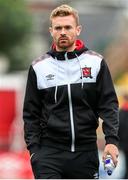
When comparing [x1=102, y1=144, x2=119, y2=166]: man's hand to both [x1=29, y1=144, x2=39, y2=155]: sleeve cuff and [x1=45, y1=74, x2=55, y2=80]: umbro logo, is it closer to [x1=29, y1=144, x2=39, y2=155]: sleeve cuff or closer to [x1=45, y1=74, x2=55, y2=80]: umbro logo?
[x1=29, y1=144, x2=39, y2=155]: sleeve cuff

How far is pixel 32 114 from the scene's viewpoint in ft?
26.3

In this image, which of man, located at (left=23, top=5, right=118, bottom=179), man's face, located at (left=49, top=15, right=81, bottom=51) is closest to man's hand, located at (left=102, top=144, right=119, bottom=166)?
man, located at (left=23, top=5, right=118, bottom=179)

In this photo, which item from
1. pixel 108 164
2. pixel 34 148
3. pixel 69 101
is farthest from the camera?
pixel 34 148

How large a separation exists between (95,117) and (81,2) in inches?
2515

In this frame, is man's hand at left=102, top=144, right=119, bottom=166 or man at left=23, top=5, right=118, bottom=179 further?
man at left=23, top=5, right=118, bottom=179

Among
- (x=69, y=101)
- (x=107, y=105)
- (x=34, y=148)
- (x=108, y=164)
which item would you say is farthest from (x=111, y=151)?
(x=34, y=148)

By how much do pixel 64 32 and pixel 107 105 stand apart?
0.71 m

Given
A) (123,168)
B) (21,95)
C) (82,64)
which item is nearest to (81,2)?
(21,95)

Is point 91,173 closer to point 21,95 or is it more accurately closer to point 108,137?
point 108,137

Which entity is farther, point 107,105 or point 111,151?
point 107,105

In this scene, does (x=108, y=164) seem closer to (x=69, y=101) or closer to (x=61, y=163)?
(x=61, y=163)

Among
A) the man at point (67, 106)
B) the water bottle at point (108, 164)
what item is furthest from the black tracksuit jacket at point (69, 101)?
the water bottle at point (108, 164)

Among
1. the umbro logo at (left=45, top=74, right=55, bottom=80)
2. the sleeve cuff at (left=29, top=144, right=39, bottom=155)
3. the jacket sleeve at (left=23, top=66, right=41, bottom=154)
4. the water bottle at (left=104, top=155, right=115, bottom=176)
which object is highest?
the umbro logo at (left=45, top=74, right=55, bottom=80)

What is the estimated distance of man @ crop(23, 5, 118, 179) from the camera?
25.8 ft
